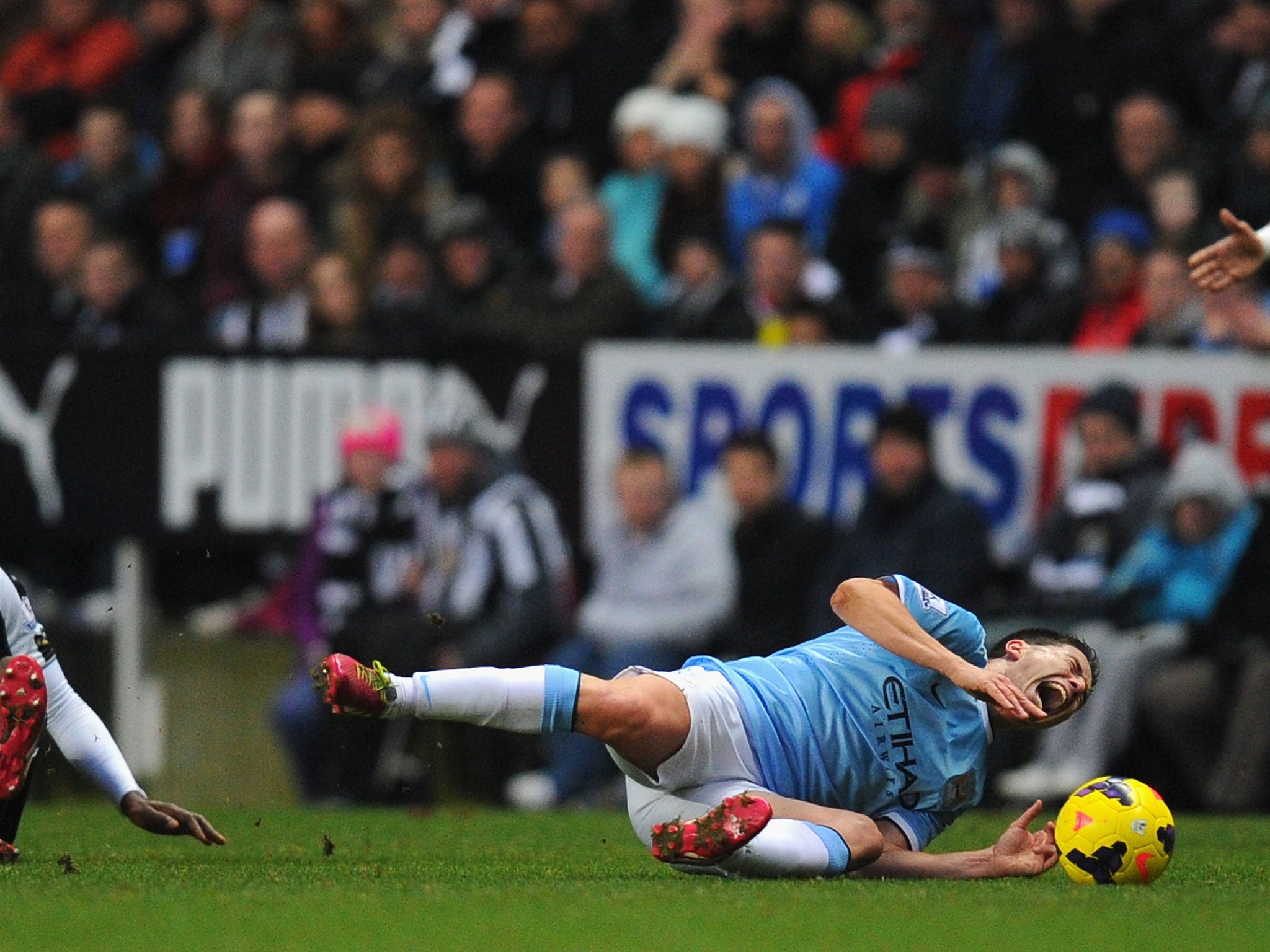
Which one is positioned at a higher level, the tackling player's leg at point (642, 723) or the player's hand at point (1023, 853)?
the tackling player's leg at point (642, 723)

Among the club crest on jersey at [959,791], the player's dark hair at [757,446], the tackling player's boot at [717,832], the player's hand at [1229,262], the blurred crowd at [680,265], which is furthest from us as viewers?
the player's dark hair at [757,446]

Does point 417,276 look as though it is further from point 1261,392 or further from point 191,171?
point 1261,392

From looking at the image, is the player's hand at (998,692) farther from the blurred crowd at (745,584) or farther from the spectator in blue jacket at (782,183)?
the spectator in blue jacket at (782,183)

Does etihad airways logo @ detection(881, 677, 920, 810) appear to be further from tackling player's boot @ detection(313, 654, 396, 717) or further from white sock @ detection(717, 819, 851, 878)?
tackling player's boot @ detection(313, 654, 396, 717)

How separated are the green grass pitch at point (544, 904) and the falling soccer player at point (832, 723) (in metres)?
0.15

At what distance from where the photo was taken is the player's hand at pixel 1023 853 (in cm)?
707

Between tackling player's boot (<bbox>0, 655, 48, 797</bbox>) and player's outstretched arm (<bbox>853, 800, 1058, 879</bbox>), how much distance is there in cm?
246

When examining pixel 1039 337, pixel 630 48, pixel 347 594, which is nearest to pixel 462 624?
pixel 347 594

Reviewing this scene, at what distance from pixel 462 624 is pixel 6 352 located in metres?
2.86

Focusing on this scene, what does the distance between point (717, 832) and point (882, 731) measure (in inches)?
31.3

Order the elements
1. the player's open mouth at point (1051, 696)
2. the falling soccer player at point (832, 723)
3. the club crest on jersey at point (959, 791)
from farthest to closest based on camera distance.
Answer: the club crest on jersey at point (959, 791) → the player's open mouth at point (1051, 696) → the falling soccer player at point (832, 723)

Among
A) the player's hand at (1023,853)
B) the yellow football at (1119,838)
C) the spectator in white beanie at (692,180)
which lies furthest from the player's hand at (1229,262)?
the spectator in white beanie at (692,180)

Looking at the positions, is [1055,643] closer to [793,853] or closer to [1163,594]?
[793,853]

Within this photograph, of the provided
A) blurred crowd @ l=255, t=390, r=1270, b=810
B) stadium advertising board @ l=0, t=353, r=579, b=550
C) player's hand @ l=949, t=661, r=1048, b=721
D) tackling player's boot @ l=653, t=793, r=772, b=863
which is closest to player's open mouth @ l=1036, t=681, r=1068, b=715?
player's hand @ l=949, t=661, r=1048, b=721
